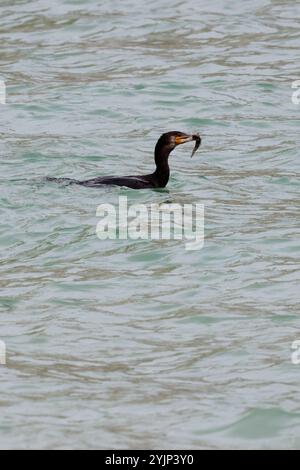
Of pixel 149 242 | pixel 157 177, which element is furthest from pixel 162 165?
pixel 149 242

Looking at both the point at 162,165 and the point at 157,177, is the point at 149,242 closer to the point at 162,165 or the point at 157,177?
the point at 157,177

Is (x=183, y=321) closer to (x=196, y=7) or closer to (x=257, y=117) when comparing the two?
(x=257, y=117)

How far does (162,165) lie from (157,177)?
0.14 meters

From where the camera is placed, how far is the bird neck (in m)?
14.1

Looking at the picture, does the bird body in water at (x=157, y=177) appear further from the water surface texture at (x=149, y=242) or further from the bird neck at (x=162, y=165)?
the water surface texture at (x=149, y=242)

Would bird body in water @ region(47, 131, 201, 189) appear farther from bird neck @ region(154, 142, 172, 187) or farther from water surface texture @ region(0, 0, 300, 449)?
water surface texture @ region(0, 0, 300, 449)

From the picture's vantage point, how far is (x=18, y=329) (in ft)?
32.5

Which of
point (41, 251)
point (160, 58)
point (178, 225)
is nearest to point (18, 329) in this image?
point (41, 251)

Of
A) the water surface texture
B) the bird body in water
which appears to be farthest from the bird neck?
the water surface texture

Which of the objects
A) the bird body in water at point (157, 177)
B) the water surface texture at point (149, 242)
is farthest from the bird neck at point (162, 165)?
the water surface texture at point (149, 242)

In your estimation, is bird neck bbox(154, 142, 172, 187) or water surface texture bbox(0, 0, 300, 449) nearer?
water surface texture bbox(0, 0, 300, 449)

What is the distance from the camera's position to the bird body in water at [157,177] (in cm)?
1366

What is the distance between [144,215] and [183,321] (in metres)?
3.13

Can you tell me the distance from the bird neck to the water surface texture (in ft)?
0.76
